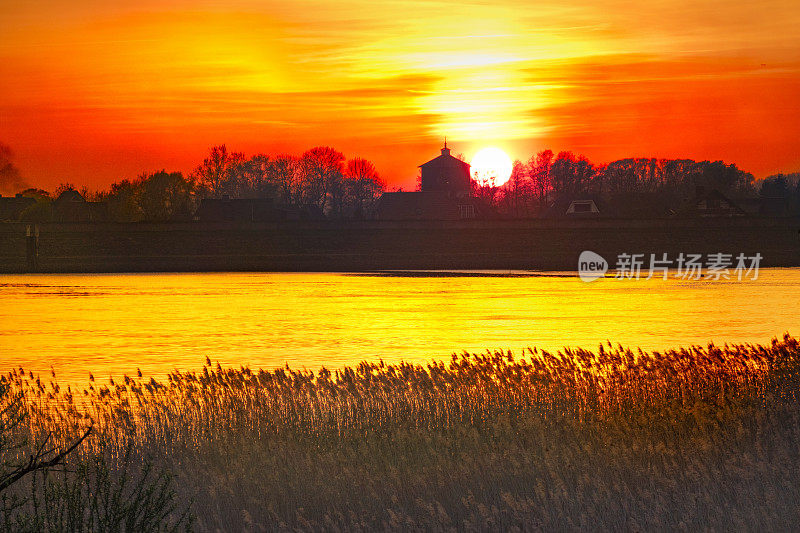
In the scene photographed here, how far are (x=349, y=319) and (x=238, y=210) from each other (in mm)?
105826

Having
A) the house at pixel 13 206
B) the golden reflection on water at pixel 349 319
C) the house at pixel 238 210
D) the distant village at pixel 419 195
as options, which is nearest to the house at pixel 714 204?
the distant village at pixel 419 195

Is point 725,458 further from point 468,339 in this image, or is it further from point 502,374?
point 468,339

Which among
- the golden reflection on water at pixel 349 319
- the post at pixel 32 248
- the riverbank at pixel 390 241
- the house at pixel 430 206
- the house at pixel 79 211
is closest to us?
the golden reflection on water at pixel 349 319

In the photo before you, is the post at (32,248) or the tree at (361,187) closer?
the post at (32,248)

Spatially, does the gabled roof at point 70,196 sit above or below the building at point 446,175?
below

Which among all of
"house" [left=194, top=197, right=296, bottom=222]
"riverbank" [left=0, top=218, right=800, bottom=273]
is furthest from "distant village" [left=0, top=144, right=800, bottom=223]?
"riverbank" [left=0, top=218, right=800, bottom=273]

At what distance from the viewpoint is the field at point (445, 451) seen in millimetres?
10086

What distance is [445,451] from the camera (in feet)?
39.2

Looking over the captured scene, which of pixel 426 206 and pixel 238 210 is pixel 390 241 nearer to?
pixel 238 210

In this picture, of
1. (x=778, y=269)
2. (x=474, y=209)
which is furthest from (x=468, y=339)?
(x=474, y=209)

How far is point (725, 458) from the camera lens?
11984 mm

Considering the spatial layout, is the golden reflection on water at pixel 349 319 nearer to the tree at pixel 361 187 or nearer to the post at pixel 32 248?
the post at pixel 32 248

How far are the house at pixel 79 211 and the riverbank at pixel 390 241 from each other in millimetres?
58526

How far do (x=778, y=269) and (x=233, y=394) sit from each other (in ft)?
220
